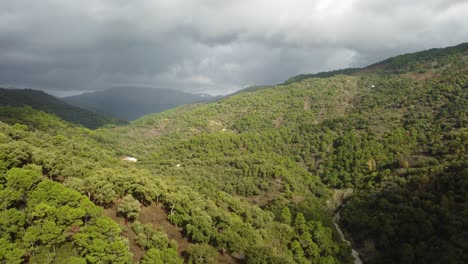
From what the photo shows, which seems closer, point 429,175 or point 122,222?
point 122,222

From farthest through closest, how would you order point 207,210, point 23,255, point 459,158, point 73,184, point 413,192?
point 459,158
point 413,192
point 207,210
point 73,184
point 23,255

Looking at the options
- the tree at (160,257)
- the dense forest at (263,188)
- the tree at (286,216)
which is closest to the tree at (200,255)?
the dense forest at (263,188)

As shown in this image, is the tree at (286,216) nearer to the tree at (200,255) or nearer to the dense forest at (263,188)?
the dense forest at (263,188)

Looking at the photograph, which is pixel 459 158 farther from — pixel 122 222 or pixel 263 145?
pixel 122 222

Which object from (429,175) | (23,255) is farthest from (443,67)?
(23,255)

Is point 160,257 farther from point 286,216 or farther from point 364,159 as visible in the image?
point 364,159

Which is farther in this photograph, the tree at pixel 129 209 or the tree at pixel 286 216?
the tree at pixel 286 216

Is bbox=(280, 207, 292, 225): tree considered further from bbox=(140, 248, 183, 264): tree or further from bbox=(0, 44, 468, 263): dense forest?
bbox=(140, 248, 183, 264): tree

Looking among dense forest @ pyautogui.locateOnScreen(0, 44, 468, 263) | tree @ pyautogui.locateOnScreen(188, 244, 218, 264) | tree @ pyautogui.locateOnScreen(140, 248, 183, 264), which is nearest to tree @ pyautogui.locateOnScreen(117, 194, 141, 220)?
dense forest @ pyautogui.locateOnScreen(0, 44, 468, 263)

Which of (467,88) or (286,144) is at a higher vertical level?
(467,88)
